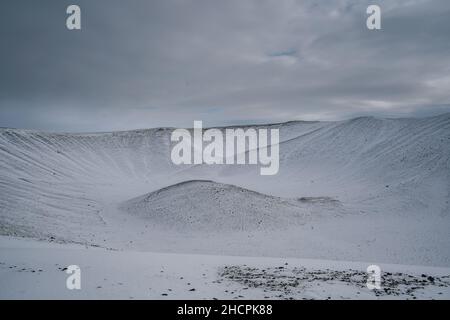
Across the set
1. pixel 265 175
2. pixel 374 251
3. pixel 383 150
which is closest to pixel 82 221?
pixel 374 251

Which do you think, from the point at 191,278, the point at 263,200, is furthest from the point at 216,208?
the point at 191,278

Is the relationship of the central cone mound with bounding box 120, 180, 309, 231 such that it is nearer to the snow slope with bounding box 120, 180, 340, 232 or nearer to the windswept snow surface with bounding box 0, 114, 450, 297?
the snow slope with bounding box 120, 180, 340, 232

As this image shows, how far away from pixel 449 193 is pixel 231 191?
55.5 ft

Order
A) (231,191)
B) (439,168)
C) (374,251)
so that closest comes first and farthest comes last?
(374,251) < (231,191) < (439,168)

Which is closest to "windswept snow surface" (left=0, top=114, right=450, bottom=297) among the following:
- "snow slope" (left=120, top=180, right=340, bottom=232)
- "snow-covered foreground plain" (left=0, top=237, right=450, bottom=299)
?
"snow slope" (left=120, top=180, right=340, bottom=232)

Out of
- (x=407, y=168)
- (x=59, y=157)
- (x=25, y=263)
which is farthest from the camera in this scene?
(x=59, y=157)

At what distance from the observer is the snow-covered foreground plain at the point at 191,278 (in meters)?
7.36

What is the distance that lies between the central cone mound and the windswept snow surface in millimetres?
101

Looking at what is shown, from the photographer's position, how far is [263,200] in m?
25.2

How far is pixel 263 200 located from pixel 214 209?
3.61 m

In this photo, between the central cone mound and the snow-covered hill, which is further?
the central cone mound

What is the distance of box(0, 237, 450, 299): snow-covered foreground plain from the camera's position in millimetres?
7359

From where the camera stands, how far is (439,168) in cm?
3309
